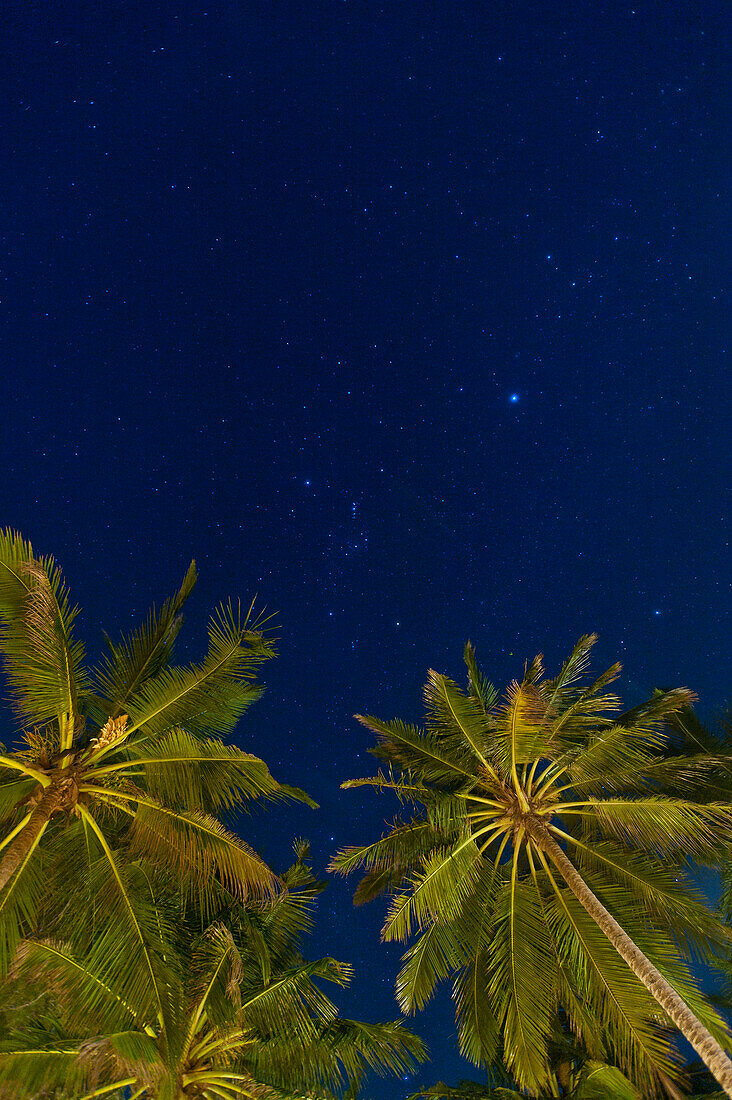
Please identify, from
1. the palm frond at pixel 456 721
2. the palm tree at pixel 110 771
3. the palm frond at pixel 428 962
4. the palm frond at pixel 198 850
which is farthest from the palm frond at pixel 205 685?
the palm frond at pixel 428 962

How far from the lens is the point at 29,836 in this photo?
7.14m

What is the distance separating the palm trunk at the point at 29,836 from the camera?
6730mm

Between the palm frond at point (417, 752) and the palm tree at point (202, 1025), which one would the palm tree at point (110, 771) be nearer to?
the palm tree at point (202, 1025)

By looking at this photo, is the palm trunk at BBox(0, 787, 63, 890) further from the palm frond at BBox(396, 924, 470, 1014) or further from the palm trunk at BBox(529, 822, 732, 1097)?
the palm trunk at BBox(529, 822, 732, 1097)

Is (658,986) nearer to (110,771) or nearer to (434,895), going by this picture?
(434,895)

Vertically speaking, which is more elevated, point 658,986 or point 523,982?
point 658,986

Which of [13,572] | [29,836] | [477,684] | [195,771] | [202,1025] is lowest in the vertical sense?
[202,1025]

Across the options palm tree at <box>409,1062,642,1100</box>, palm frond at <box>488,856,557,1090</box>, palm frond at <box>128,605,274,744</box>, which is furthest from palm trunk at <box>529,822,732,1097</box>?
palm frond at <box>128,605,274,744</box>

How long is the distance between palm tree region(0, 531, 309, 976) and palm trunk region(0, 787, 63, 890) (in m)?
0.01

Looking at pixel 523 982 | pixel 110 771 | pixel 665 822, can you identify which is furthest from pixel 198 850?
pixel 665 822

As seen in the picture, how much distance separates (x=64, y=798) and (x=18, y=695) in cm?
151

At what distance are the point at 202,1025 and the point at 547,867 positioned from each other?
5905 millimetres

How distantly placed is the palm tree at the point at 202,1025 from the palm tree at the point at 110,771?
2.33 ft

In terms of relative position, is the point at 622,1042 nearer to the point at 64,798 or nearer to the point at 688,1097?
the point at 688,1097
